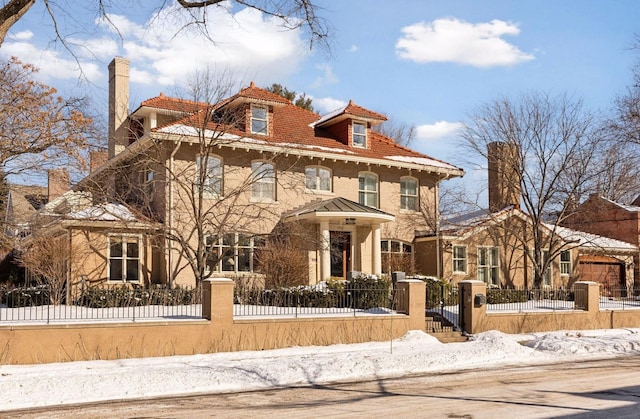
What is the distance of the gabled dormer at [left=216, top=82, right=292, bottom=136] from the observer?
1014 inches

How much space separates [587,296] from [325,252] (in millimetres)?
8974

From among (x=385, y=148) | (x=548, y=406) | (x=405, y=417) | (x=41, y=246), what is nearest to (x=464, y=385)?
(x=548, y=406)

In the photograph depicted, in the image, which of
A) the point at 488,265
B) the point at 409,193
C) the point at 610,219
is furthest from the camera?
the point at 610,219

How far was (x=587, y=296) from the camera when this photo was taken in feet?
72.1

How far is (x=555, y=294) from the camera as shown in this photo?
75.3 ft

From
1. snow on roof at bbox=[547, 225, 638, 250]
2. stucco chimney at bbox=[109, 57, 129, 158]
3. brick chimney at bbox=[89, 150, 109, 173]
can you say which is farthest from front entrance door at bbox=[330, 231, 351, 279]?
snow on roof at bbox=[547, 225, 638, 250]

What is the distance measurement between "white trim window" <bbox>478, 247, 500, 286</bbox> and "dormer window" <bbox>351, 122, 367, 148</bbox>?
699 centimetres

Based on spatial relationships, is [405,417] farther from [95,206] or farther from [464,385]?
[95,206]

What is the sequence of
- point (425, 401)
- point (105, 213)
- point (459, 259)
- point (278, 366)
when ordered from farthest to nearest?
point (459, 259) < point (105, 213) < point (278, 366) < point (425, 401)

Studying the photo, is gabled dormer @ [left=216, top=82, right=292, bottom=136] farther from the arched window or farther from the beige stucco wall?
the arched window

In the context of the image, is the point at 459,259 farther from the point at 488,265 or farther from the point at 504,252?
the point at 504,252

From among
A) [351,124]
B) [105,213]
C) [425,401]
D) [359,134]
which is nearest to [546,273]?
[359,134]

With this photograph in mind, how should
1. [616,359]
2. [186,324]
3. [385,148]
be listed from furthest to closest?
[385,148]
[616,359]
[186,324]

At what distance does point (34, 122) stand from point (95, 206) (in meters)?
3.34
